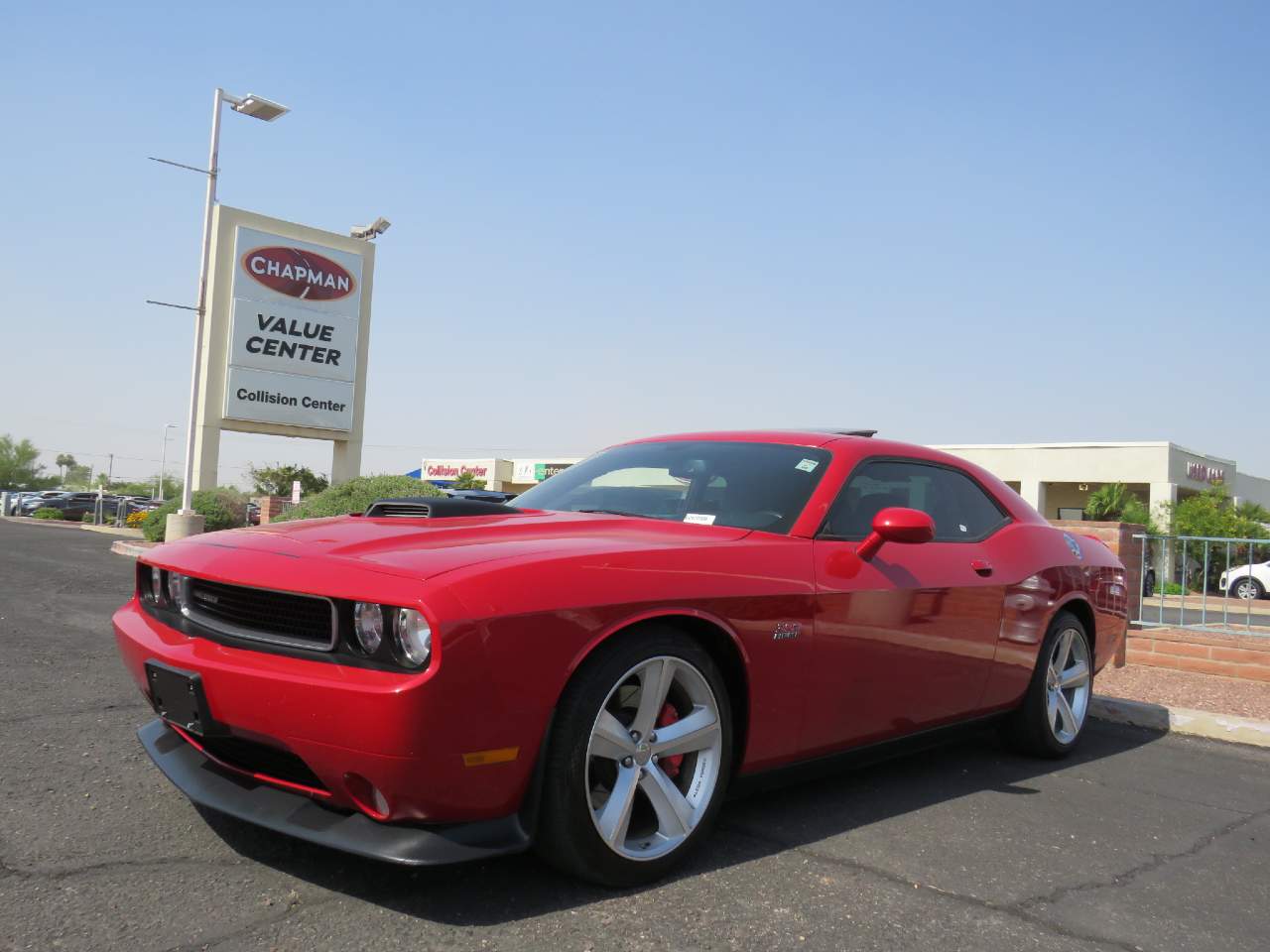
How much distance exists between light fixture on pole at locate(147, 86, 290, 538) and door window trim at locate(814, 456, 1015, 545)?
18.0 m

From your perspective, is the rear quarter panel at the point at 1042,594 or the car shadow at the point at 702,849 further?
the rear quarter panel at the point at 1042,594

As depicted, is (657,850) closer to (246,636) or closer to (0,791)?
(246,636)

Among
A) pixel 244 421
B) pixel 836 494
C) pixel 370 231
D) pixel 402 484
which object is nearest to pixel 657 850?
pixel 836 494

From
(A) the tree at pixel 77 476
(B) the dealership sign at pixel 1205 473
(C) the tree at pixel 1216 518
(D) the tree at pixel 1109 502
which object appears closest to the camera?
(C) the tree at pixel 1216 518

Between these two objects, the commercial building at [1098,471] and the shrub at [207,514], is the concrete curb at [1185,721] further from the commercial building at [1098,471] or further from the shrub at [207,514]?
the commercial building at [1098,471]

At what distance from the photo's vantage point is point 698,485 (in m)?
3.98

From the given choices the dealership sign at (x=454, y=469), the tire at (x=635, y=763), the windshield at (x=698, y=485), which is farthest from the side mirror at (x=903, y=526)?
the dealership sign at (x=454, y=469)

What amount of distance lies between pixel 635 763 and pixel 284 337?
24.1 meters

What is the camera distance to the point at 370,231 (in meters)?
27.0

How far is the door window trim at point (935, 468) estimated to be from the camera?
12.2ft

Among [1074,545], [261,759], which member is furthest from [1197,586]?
[261,759]

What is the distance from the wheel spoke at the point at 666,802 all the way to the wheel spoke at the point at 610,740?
0.37 feet

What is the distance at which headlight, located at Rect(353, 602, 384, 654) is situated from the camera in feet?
8.53

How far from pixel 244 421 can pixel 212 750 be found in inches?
912
